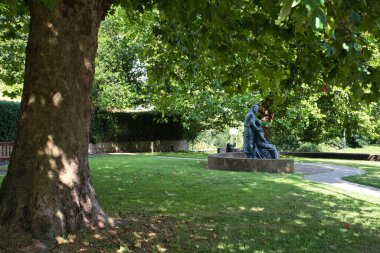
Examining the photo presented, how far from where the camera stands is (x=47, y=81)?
512 cm

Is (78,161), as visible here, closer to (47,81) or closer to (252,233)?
(47,81)

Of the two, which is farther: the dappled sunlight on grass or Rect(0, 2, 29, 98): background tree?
Rect(0, 2, 29, 98): background tree

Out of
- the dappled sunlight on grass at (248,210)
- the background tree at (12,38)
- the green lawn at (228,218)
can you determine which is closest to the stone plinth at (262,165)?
the dappled sunlight on grass at (248,210)

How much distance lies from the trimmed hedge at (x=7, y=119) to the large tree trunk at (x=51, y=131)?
60.3ft

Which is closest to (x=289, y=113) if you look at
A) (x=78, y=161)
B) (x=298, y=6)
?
(x=78, y=161)

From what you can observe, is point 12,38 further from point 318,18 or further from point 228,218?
point 318,18

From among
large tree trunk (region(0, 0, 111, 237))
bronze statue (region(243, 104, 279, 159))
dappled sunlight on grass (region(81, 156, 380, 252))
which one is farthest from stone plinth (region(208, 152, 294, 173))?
large tree trunk (region(0, 0, 111, 237))

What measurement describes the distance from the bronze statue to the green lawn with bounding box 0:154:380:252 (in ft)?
14.3

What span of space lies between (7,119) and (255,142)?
13603 mm

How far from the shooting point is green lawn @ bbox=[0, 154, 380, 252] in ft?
17.8

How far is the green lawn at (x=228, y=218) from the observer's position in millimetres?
5422

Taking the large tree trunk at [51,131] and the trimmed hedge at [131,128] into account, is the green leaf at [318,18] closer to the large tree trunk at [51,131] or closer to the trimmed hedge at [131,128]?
the large tree trunk at [51,131]

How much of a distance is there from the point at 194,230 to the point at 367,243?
2.37m

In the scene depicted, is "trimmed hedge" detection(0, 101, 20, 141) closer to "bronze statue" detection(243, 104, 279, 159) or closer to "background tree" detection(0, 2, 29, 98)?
"background tree" detection(0, 2, 29, 98)
